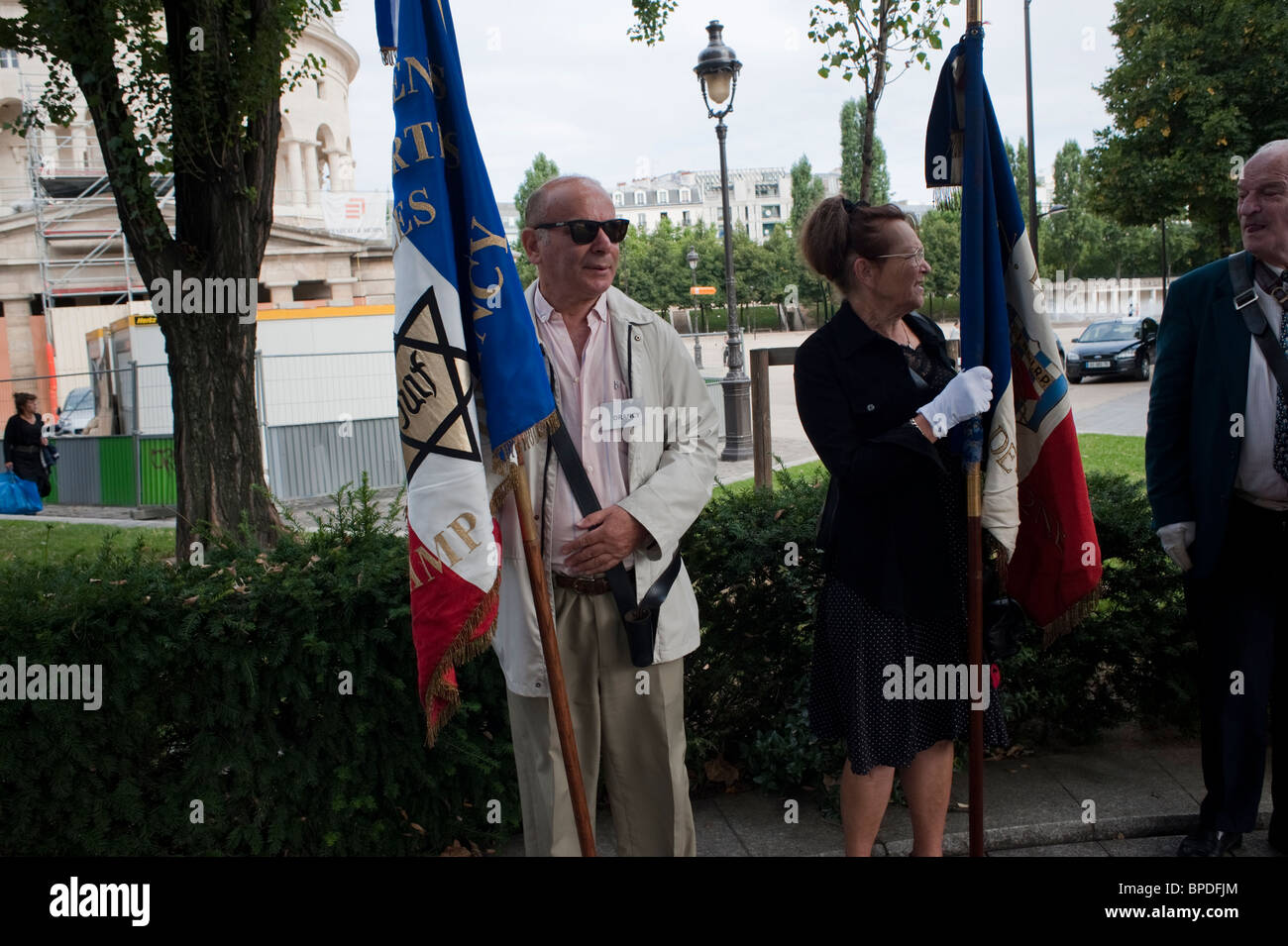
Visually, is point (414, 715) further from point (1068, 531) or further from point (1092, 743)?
point (1092, 743)

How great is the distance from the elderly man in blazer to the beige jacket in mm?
1710

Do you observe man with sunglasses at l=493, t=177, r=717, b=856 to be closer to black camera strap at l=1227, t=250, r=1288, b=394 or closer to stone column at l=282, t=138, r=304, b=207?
black camera strap at l=1227, t=250, r=1288, b=394

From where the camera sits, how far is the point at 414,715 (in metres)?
3.72

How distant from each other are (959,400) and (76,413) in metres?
27.9

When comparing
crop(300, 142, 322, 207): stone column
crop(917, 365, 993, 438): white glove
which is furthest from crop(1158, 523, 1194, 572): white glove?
crop(300, 142, 322, 207): stone column

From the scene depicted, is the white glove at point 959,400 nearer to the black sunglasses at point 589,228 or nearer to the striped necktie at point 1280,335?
the black sunglasses at point 589,228

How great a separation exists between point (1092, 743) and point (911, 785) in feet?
5.84

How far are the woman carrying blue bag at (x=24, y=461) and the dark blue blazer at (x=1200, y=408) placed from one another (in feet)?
53.4

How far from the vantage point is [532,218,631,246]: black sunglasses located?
292cm

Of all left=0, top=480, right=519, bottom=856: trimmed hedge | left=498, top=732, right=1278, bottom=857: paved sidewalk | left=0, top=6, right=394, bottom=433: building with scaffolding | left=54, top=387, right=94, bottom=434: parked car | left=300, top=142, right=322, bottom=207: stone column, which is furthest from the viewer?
left=300, top=142, right=322, bottom=207: stone column

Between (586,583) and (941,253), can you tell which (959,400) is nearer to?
(586,583)

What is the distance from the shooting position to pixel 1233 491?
11.5 ft

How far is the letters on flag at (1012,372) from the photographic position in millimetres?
3070
